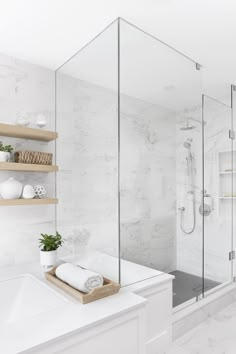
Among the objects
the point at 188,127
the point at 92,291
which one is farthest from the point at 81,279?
the point at 188,127

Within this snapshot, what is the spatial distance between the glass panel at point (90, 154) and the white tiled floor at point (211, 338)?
808mm

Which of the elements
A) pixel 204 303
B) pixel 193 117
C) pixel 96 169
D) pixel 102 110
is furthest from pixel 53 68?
pixel 204 303

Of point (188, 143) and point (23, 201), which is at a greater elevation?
point (188, 143)

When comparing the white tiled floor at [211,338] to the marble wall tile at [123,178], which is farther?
the white tiled floor at [211,338]

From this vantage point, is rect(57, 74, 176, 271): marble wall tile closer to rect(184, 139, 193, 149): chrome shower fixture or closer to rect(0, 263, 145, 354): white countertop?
rect(184, 139, 193, 149): chrome shower fixture

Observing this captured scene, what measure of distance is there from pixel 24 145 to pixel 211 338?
2167 mm

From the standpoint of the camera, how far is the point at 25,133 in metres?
2.01

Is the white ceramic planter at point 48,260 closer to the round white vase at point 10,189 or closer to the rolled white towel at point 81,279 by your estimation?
the rolled white towel at point 81,279

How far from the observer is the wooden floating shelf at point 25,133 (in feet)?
6.32

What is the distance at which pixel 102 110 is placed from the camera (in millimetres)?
1844

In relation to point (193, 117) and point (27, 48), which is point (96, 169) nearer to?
point (193, 117)

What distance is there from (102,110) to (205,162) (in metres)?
1.15

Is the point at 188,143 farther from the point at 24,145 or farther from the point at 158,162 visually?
the point at 24,145

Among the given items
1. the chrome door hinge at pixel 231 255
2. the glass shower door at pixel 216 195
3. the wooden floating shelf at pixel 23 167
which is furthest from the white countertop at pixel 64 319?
the chrome door hinge at pixel 231 255
